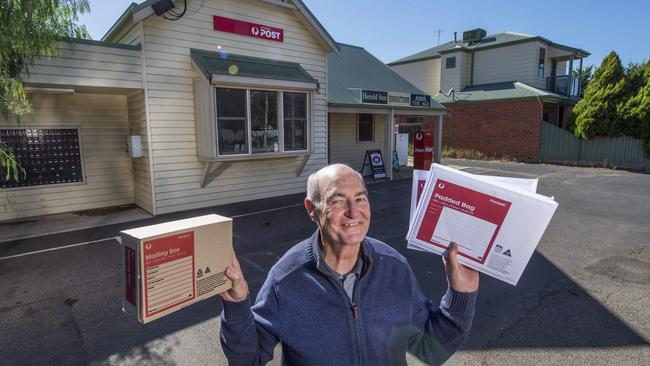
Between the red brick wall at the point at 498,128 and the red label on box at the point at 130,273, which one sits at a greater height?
the red brick wall at the point at 498,128

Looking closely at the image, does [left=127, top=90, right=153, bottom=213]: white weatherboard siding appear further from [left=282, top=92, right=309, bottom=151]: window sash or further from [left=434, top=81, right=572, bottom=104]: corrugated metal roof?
[left=434, top=81, right=572, bottom=104]: corrugated metal roof

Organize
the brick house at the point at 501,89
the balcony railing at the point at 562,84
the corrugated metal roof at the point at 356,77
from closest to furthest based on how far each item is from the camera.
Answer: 1. the corrugated metal roof at the point at 356,77
2. the brick house at the point at 501,89
3. the balcony railing at the point at 562,84

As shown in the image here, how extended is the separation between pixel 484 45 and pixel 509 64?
1785 mm

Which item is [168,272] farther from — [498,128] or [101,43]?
[498,128]

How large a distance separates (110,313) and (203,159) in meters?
4.68

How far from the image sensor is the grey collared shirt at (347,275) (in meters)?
1.64

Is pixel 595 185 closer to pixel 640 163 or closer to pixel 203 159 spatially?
pixel 640 163

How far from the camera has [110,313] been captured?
12.8ft

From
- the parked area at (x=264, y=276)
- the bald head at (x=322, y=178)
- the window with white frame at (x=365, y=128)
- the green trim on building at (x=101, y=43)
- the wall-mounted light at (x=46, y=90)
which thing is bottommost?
the parked area at (x=264, y=276)

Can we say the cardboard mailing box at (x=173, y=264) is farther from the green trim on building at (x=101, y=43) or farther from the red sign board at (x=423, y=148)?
the red sign board at (x=423, y=148)

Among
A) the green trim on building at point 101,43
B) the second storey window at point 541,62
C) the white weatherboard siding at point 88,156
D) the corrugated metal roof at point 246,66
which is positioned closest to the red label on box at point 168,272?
the green trim on building at point 101,43

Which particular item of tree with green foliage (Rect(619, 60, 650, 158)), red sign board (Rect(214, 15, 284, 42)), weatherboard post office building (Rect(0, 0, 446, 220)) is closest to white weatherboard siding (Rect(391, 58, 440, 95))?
tree with green foliage (Rect(619, 60, 650, 158))

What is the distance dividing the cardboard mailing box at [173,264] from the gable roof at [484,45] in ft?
71.9

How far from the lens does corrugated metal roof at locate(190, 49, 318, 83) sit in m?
7.86
